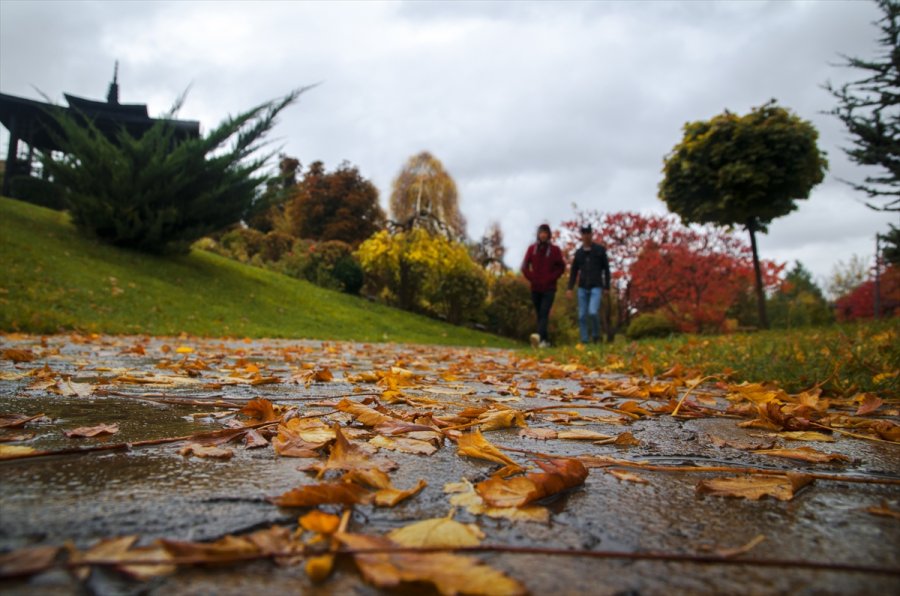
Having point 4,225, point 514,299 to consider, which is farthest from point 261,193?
point 514,299

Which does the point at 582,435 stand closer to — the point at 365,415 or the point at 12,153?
the point at 365,415

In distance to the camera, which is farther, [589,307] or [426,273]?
[426,273]

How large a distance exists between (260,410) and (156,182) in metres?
12.1

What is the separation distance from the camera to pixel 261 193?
13.6 m

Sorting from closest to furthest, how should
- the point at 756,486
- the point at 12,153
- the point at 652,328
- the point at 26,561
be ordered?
the point at 26,561 < the point at 756,486 < the point at 652,328 < the point at 12,153

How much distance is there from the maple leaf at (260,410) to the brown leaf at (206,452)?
0.30 metres

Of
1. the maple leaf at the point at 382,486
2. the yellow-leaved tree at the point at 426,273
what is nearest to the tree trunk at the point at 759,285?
the yellow-leaved tree at the point at 426,273

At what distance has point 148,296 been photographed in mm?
9352

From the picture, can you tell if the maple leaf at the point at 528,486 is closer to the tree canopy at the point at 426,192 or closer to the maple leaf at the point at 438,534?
the maple leaf at the point at 438,534

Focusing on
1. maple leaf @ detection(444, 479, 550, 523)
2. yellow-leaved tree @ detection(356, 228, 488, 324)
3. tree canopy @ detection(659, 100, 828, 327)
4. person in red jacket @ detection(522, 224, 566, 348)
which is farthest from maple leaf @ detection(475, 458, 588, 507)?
yellow-leaved tree @ detection(356, 228, 488, 324)

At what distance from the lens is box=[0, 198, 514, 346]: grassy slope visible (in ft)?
23.5

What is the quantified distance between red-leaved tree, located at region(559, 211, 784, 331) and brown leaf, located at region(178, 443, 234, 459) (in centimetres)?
1500

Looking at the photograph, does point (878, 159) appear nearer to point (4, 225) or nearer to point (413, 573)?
point (413, 573)

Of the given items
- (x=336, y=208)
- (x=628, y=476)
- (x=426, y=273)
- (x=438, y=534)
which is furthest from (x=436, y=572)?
(x=336, y=208)
